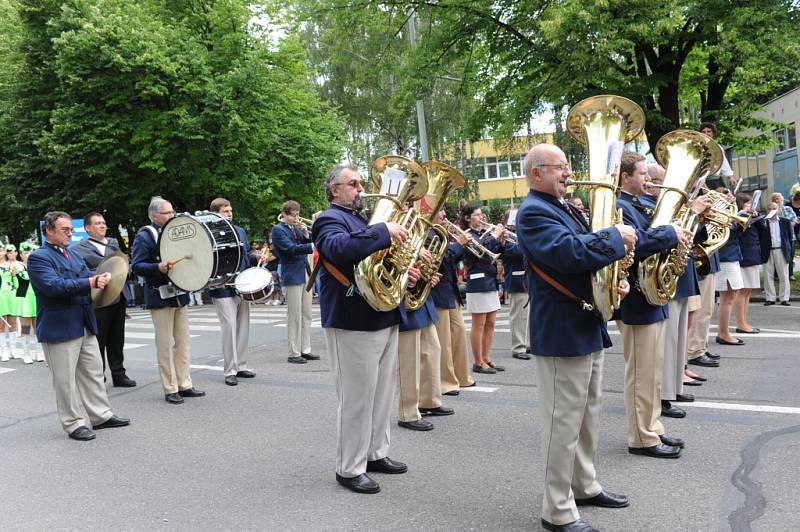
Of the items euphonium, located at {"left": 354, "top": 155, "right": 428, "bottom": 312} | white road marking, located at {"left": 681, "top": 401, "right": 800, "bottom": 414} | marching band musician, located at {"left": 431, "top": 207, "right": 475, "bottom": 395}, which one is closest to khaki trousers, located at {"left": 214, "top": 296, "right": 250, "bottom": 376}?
marching band musician, located at {"left": 431, "top": 207, "right": 475, "bottom": 395}

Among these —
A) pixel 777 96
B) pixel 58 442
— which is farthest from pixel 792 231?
pixel 777 96

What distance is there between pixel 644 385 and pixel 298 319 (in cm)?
575

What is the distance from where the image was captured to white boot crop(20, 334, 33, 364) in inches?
433

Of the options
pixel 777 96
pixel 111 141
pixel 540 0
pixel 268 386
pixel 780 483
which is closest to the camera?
pixel 780 483

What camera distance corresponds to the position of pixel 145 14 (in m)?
22.5

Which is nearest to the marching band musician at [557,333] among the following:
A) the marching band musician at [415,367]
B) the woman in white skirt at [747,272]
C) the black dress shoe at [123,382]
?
the marching band musician at [415,367]

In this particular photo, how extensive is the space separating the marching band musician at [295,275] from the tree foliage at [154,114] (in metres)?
12.9

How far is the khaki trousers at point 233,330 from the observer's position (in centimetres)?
840

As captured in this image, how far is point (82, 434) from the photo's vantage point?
6.30 metres

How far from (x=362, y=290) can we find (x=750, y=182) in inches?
1378

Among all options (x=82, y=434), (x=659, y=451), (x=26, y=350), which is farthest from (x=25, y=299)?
(x=659, y=451)

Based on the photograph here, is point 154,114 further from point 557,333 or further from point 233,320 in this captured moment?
point 557,333

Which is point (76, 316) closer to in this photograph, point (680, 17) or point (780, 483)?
point (780, 483)

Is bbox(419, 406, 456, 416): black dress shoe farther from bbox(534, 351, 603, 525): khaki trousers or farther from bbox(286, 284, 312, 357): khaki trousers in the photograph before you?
bbox(286, 284, 312, 357): khaki trousers
